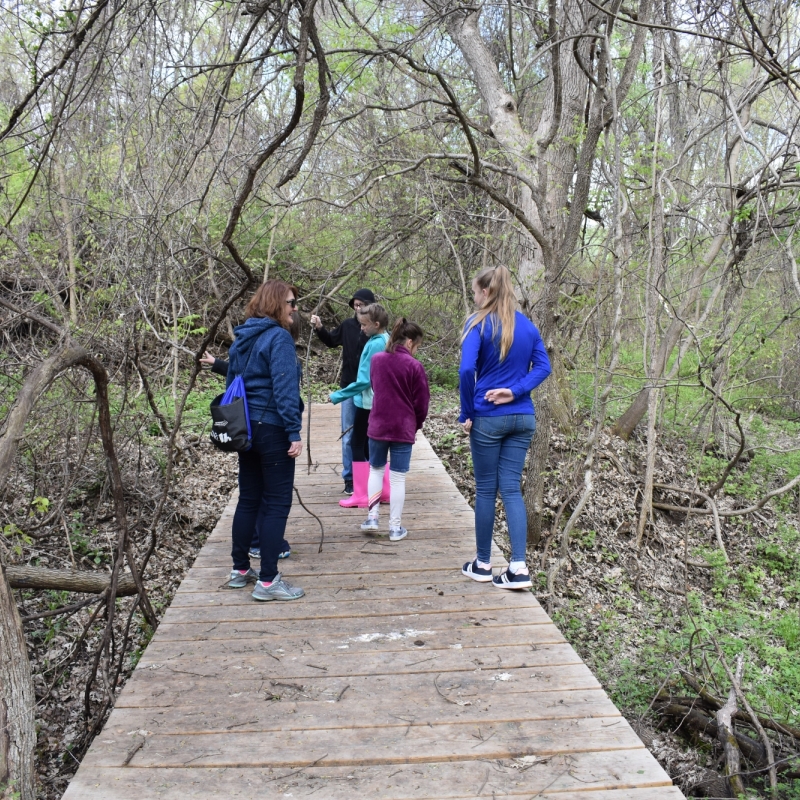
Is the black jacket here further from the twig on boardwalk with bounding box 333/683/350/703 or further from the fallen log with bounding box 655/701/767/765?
the fallen log with bounding box 655/701/767/765

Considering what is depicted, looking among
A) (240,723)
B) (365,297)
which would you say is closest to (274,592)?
(240,723)

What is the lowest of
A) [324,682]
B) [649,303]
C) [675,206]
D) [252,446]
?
[324,682]

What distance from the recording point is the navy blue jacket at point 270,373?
13.2 feet

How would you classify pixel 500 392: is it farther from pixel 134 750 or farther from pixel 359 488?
pixel 134 750

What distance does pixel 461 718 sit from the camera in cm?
312

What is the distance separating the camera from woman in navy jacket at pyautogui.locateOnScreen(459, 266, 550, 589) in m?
4.29

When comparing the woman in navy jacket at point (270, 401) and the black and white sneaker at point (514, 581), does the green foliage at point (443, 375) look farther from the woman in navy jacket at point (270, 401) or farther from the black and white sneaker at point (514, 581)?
the woman in navy jacket at point (270, 401)

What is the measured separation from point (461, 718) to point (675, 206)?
658 centimetres

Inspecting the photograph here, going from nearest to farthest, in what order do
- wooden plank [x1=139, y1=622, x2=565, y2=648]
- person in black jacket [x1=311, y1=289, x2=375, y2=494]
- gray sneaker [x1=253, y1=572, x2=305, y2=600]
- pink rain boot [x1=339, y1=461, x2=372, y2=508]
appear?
wooden plank [x1=139, y1=622, x2=565, y2=648]
gray sneaker [x1=253, y1=572, x2=305, y2=600]
person in black jacket [x1=311, y1=289, x2=375, y2=494]
pink rain boot [x1=339, y1=461, x2=372, y2=508]

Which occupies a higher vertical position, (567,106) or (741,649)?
(567,106)

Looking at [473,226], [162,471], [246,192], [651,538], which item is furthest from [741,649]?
[473,226]

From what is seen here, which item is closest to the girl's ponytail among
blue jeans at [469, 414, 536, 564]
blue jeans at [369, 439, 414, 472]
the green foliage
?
blue jeans at [369, 439, 414, 472]

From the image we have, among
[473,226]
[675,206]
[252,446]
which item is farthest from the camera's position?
[473,226]

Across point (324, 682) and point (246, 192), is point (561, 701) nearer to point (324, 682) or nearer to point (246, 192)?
point (324, 682)
